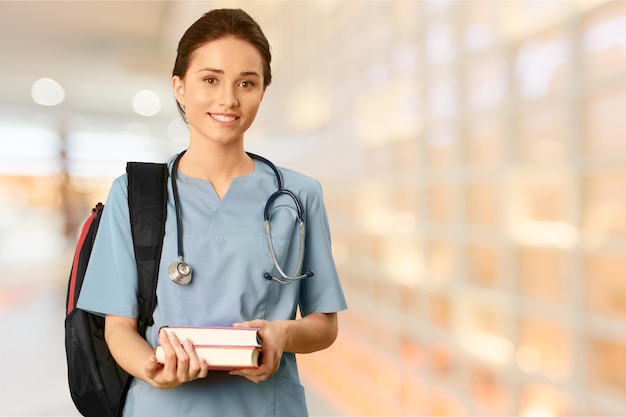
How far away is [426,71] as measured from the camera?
1844mm

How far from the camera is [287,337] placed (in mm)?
675

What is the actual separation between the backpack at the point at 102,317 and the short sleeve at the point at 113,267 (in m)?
0.01

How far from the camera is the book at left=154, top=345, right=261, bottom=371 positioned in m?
0.59

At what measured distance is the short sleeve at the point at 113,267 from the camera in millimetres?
704

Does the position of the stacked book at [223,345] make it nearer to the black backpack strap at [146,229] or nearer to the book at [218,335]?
the book at [218,335]

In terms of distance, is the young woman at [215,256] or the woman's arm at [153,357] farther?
the young woman at [215,256]

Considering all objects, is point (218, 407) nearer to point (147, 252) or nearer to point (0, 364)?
point (147, 252)

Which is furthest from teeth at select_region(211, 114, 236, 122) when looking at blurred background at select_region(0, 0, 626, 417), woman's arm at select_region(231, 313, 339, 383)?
blurred background at select_region(0, 0, 626, 417)

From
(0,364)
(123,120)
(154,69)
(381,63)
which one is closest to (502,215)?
(381,63)

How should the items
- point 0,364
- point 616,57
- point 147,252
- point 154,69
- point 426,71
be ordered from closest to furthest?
point 147,252 < point 616,57 < point 426,71 < point 0,364 < point 154,69

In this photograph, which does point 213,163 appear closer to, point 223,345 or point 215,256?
point 215,256

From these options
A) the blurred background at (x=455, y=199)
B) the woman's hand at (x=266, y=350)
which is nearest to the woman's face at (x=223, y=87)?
the woman's hand at (x=266, y=350)

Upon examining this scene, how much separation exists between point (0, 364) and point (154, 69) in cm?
344

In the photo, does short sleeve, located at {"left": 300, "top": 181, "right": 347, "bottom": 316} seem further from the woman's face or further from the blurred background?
the blurred background
